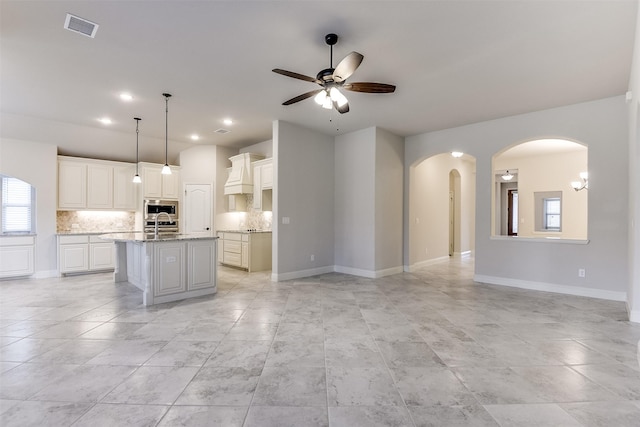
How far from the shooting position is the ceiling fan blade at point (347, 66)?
262cm

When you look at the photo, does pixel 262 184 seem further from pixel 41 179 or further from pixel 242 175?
pixel 41 179

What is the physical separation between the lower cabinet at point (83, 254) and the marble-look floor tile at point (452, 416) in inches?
275

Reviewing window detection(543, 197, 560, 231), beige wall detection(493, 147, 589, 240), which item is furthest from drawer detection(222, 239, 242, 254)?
window detection(543, 197, 560, 231)

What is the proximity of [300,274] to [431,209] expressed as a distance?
13.2ft

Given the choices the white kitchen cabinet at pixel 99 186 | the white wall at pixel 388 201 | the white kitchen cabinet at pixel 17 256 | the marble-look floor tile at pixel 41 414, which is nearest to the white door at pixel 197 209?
the white kitchen cabinet at pixel 99 186

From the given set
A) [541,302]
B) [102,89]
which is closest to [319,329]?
[541,302]

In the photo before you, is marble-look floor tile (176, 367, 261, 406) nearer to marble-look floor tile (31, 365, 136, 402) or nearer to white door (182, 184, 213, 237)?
marble-look floor tile (31, 365, 136, 402)

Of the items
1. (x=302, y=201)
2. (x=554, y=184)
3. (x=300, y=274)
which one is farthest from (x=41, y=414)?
(x=554, y=184)

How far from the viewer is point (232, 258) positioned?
7.19 meters

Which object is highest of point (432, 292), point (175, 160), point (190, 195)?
point (175, 160)

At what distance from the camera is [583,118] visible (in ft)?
15.7

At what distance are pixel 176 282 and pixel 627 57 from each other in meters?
6.31

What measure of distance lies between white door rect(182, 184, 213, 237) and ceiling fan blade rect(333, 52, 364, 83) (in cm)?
574

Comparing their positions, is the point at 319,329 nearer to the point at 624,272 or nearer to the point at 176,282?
the point at 176,282
